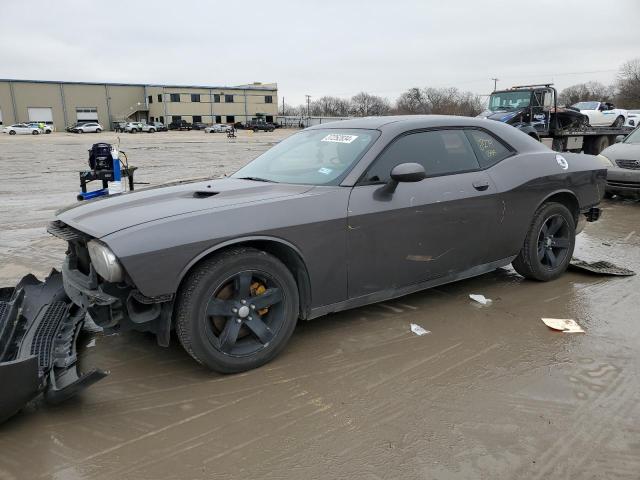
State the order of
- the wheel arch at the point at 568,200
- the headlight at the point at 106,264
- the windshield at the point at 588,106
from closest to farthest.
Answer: the headlight at the point at 106,264, the wheel arch at the point at 568,200, the windshield at the point at 588,106

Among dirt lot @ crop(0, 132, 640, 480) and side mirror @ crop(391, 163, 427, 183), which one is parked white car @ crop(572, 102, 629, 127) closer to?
dirt lot @ crop(0, 132, 640, 480)

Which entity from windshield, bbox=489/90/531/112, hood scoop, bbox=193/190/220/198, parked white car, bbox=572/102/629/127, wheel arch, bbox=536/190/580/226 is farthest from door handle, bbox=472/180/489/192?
parked white car, bbox=572/102/629/127

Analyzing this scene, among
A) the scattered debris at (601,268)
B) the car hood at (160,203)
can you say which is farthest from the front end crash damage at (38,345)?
the scattered debris at (601,268)

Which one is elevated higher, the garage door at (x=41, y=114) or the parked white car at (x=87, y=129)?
the garage door at (x=41, y=114)

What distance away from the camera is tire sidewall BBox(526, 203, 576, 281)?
15.8 feet

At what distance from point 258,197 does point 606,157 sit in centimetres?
906

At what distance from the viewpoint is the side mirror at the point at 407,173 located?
3596 mm

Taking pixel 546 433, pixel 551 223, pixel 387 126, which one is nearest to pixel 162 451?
pixel 546 433

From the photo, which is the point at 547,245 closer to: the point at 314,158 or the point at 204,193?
the point at 314,158

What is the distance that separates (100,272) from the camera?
9.61 feet

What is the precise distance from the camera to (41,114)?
76500mm

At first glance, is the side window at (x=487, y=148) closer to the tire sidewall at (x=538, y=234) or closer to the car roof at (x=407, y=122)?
the car roof at (x=407, y=122)

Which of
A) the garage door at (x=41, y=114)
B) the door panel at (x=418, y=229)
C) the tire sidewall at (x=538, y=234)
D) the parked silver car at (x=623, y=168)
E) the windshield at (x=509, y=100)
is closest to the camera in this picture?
the door panel at (x=418, y=229)

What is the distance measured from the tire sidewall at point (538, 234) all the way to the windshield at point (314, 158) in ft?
6.32
